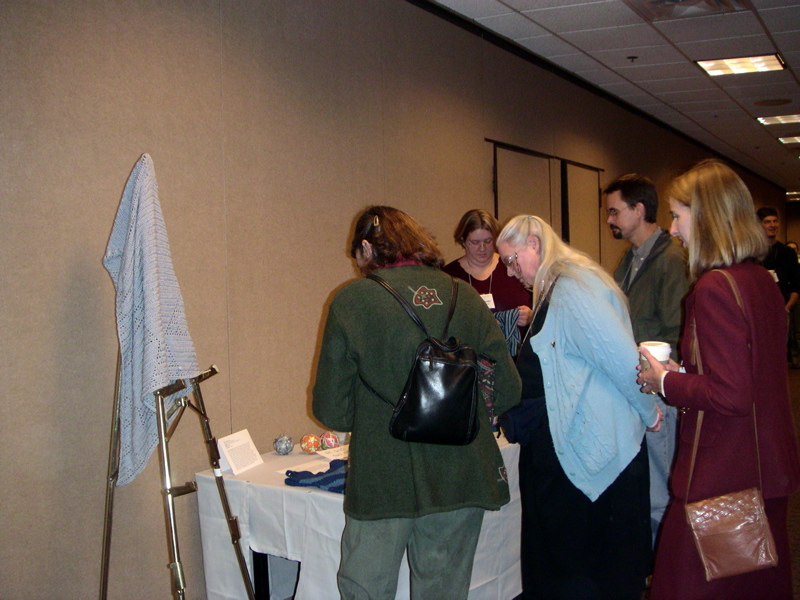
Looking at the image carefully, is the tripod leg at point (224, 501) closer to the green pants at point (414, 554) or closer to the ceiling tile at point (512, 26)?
the green pants at point (414, 554)

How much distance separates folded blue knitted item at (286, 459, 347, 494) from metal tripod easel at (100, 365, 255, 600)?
233mm

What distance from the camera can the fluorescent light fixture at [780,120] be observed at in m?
8.12

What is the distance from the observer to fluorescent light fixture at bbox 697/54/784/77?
566 centimetres

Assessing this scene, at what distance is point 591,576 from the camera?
2104 mm

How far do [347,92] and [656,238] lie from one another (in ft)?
5.40

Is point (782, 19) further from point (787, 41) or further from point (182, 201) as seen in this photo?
point (182, 201)

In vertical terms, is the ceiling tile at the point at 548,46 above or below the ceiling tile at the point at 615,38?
above

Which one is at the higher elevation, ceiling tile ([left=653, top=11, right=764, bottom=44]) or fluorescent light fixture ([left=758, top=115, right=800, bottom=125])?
fluorescent light fixture ([left=758, top=115, right=800, bottom=125])

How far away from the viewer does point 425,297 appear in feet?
5.76

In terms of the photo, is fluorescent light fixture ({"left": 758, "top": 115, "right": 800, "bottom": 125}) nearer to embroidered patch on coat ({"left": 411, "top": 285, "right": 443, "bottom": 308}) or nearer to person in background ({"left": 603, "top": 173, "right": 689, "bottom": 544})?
person in background ({"left": 603, "top": 173, "right": 689, "bottom": 544})

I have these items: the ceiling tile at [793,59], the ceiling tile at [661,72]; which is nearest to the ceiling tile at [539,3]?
the ceiling tile at [661,72]

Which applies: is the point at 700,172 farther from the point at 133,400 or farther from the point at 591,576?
the point at 133,400

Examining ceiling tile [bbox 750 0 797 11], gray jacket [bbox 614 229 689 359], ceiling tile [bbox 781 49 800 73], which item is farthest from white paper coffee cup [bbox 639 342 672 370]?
ceiling tile [bbox 781 49 800 73]

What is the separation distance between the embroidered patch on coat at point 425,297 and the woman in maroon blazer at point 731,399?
1.90 feet
